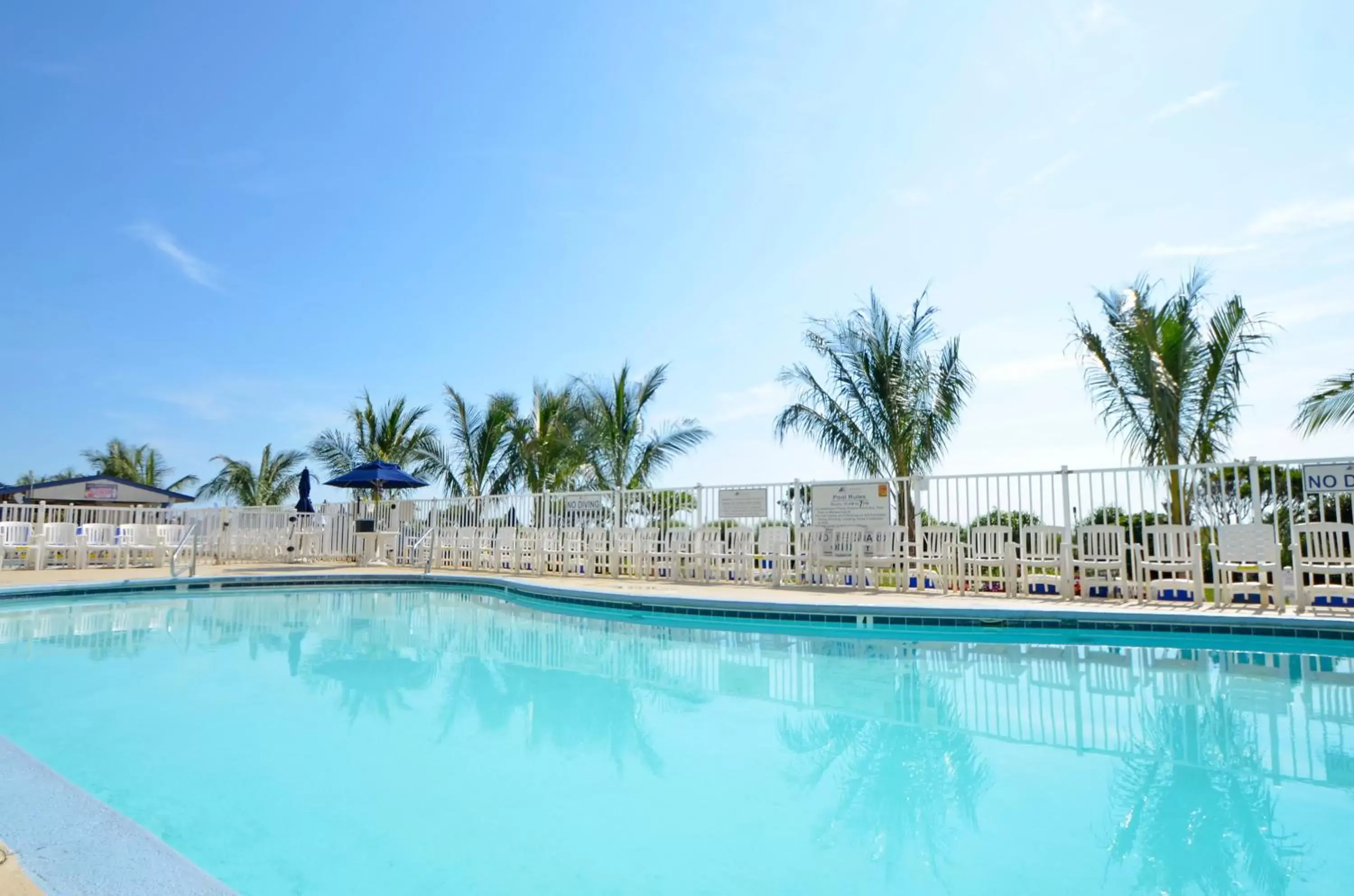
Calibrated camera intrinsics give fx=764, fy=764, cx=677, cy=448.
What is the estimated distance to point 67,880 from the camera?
6.11 feet

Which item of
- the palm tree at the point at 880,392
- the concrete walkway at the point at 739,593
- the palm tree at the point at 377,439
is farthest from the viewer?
the palm tree at the point at 377,439

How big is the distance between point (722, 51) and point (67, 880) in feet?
32.3

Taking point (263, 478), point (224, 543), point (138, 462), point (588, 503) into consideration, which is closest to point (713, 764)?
point (588, 503)

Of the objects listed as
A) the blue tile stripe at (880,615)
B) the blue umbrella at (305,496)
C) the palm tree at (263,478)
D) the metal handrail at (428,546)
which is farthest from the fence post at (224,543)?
the palm tree at (263,478)

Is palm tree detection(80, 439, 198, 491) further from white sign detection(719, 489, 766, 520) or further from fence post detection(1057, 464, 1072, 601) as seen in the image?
fence post detection(1057, 464, 1072, 601)

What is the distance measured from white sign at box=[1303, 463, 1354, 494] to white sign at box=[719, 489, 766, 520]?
5.86 m

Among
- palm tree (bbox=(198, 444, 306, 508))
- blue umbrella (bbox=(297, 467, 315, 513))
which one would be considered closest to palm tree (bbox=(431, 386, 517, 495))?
blue umbrella (bbox=(297, 467, 315, 513))

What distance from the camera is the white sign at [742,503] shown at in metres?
10.6

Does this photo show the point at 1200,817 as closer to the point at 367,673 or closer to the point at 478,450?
the point at 367,673

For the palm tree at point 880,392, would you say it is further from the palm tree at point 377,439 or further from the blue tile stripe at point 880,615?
the palm tree at point 377,439

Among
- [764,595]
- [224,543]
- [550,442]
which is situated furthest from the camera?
[550,442]

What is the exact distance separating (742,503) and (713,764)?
7304 mm

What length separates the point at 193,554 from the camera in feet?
41.0

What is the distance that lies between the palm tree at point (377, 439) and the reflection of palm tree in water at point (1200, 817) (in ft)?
59.0
